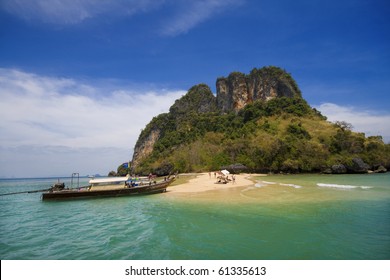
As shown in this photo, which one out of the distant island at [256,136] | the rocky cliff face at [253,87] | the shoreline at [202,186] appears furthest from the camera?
the rocky cliff face at [253,87]

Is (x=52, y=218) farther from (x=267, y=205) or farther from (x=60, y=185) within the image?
(x=267, y=205)

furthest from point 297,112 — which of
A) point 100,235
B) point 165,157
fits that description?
point 100,235

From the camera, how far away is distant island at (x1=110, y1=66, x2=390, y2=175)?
48188 mm

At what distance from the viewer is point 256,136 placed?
61.3 metres

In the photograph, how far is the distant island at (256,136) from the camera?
48.2m

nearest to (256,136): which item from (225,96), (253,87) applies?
(253,87)

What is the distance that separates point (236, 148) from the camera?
59250 millimetres

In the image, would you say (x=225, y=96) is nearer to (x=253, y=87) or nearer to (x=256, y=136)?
(x=253, y=87)

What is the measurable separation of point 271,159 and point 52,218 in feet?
149

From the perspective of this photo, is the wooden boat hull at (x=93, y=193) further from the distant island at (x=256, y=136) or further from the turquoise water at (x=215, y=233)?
the distant island at (x=256, y=136)

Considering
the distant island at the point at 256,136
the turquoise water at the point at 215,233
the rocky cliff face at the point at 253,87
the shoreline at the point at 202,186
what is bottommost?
the turquoise water at the point at 215,233

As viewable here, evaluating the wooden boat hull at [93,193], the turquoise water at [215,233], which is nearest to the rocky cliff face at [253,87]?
the wooden boat hull at [93,193]

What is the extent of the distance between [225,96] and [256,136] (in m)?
46.9
